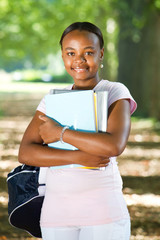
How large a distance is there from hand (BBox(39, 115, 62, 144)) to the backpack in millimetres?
226

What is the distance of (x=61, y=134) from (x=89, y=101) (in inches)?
7.9

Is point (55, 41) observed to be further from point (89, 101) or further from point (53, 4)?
point (89, 101)

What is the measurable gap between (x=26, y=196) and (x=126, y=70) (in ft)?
61.9

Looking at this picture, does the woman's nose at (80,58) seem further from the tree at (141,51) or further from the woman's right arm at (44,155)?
the tree at (141,51)

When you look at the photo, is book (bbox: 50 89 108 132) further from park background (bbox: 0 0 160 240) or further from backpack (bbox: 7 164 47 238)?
park background (bbox: 0 0 160 240)

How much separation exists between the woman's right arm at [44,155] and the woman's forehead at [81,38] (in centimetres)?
37

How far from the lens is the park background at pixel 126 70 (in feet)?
24.2

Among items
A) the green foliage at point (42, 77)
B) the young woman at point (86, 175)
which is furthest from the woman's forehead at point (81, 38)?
the green foliage at point (42, 77)

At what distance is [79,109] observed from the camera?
224cm

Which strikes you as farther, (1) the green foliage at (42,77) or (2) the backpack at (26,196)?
(1) the green foliage at (42,77)

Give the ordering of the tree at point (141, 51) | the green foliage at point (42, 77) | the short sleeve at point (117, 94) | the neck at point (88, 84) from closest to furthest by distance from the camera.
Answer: the short sleeve at point (117, 94)
the neck at point (88, 84)
the tree at point (141, 51)
the green foliage at point (42, 77)

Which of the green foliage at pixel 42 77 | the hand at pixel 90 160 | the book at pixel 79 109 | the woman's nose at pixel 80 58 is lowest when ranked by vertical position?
the green foliage at pixel 42 77

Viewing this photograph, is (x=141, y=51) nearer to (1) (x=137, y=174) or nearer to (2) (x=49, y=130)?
(1) (x=137, y=174)

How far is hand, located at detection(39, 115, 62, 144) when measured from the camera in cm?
229
